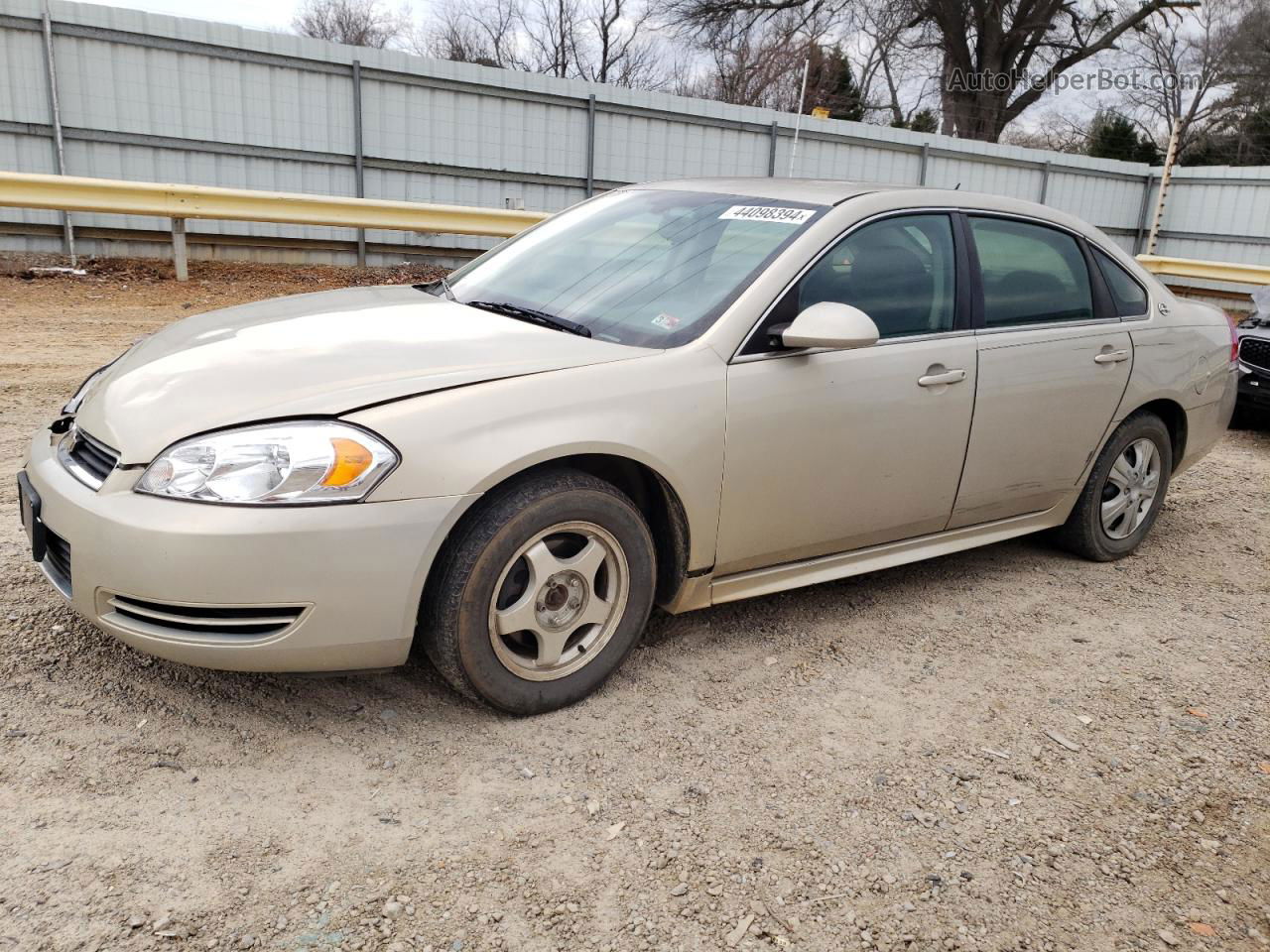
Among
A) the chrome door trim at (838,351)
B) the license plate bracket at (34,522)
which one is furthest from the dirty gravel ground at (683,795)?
the chrome door trim at (838,351)

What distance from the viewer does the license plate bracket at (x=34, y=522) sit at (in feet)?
9.32

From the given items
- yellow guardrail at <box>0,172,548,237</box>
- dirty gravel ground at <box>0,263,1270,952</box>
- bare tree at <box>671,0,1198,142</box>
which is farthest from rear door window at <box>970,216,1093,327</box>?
bare tree at <box>671,0,1198,142</box>

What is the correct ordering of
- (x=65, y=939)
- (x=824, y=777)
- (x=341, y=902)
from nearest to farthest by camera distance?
(x=65, y=939)
(x=341, y=902)
(x=824, y=777)

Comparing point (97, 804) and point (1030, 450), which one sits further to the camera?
point (1030, 450)

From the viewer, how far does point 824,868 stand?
2420mm

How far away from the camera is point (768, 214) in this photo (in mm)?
3625

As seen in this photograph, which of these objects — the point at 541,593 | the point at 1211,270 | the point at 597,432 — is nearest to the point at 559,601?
the point at 541,593

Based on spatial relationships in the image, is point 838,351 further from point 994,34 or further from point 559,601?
point 994,34

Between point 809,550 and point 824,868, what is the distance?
131cm

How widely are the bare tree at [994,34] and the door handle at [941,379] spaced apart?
26.5 meters

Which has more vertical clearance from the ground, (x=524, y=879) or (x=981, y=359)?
(x=981, y=359)

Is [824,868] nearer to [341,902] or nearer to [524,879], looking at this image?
[524,879]

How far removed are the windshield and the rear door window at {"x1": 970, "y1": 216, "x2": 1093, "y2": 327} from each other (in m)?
0.83

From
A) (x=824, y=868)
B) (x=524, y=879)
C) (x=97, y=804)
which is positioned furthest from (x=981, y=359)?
(x=97, y=804)
